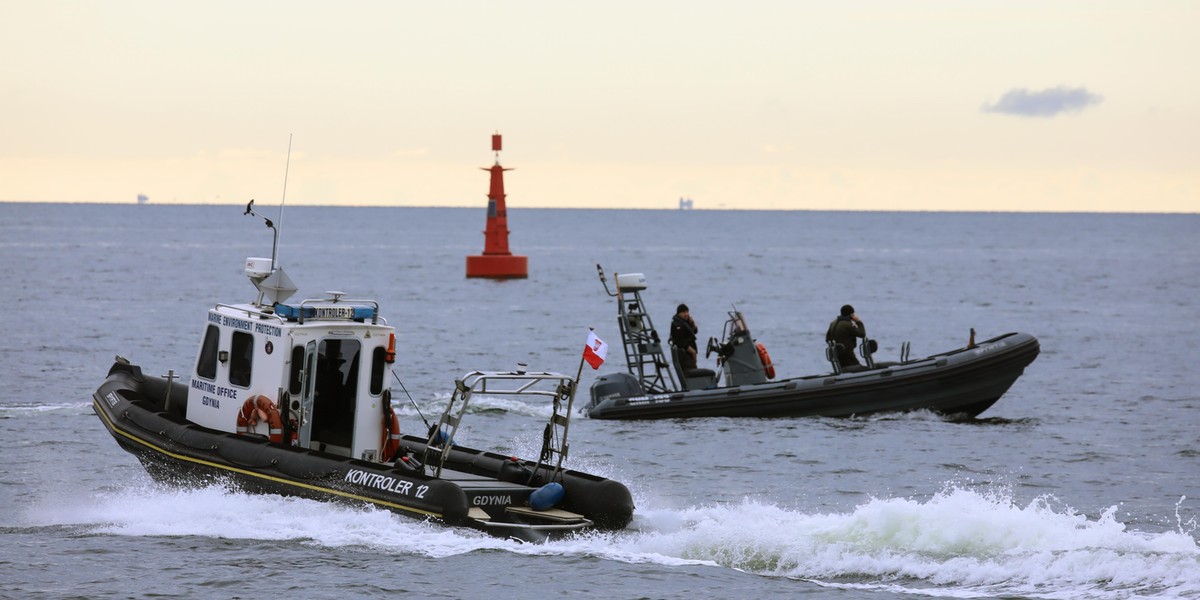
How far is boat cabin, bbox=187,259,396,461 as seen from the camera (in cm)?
1405

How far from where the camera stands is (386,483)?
1306 centimetres

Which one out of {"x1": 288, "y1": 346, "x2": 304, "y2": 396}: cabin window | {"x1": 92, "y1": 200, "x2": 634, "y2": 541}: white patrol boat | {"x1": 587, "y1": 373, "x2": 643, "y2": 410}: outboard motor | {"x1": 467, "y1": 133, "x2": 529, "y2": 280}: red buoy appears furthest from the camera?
{"x1": 467, "y1": 133, "x2": 529, "y2": 280}: red buoy

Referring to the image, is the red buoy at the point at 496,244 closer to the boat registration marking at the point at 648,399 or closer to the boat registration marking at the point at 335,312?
the boat registration marking at the point at 648,399

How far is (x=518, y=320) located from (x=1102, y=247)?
11265 centimetres

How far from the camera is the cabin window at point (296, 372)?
46.0 ft

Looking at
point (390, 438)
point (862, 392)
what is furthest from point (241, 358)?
point (862, 392)

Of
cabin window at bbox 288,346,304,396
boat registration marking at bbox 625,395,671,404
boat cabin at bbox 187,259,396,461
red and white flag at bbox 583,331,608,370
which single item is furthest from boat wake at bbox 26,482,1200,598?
boat registration marking at bbox 625,395,671,404

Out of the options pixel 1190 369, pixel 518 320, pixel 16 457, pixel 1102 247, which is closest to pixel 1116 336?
pixel 1190 369

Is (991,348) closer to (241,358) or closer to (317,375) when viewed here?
(317,375)

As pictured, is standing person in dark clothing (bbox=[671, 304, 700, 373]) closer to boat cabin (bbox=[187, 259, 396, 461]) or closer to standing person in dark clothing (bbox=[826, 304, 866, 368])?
standing person in dark clothing (bbox=[826, 304, 866, 368])

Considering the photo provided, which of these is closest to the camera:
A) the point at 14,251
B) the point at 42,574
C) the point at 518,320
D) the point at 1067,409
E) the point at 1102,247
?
the point at 42,574

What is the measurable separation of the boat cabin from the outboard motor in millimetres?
8029

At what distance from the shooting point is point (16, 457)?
18.5 meters

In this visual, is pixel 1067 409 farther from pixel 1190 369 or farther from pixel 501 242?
pixel 501 242
